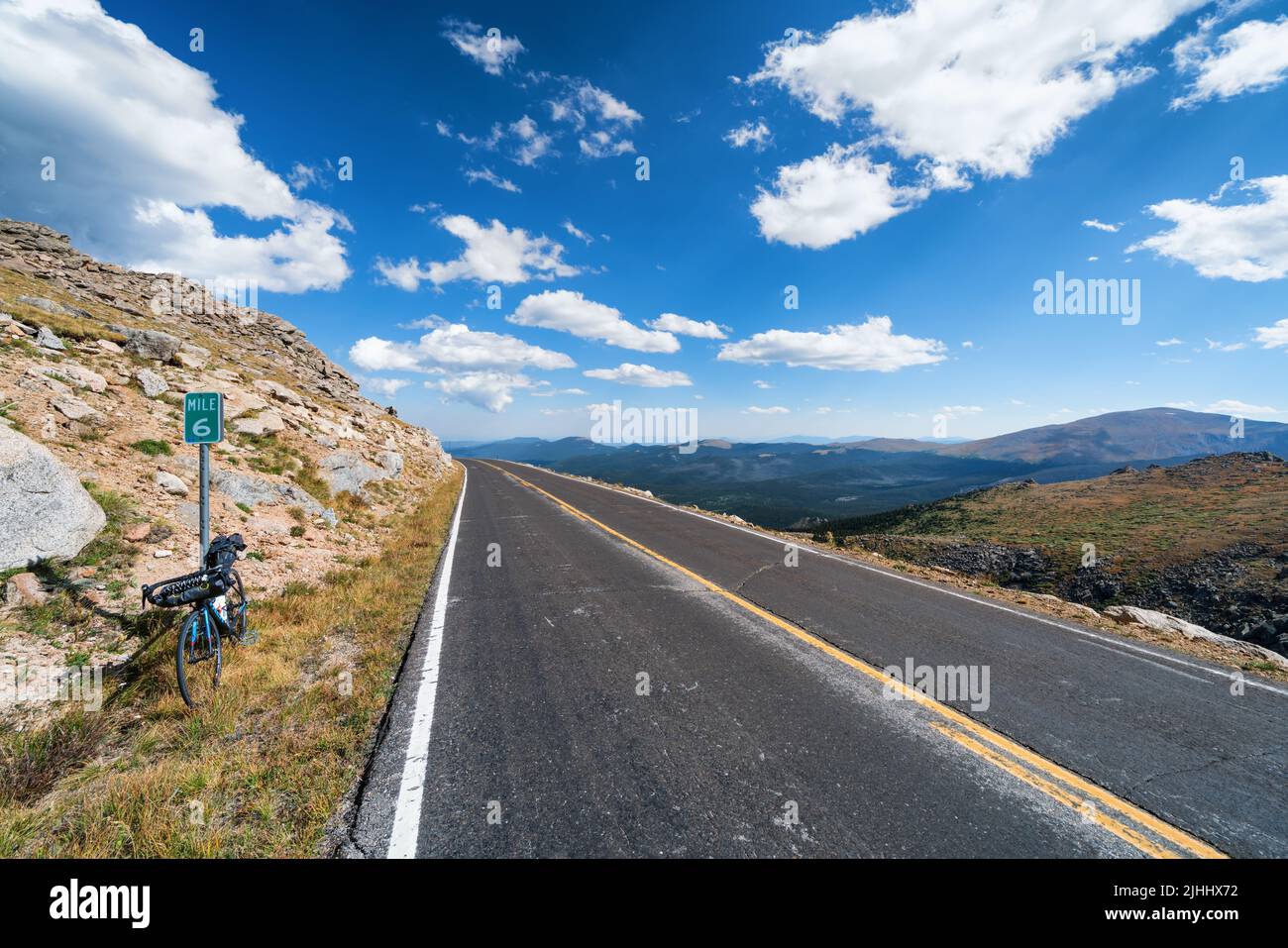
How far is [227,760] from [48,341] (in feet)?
53.0

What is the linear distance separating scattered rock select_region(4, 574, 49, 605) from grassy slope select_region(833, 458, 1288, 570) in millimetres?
38009

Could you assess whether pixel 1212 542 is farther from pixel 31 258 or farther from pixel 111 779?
pixel 31 258

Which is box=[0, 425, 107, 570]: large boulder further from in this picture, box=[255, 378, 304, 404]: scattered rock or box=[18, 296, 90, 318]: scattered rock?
box=[18, 296, 90, 318]: scattered rock

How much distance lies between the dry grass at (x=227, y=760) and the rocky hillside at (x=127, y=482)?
5.15 feet

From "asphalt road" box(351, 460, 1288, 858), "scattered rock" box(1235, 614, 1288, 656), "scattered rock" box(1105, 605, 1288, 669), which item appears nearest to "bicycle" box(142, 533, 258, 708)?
"asphalt road" box(351, 460, 1288, 858)

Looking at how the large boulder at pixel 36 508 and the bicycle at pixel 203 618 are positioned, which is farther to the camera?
the large boulder at pixel 36 508

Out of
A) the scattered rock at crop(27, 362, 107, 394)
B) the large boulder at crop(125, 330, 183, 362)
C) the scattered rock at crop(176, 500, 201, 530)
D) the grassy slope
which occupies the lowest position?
the grassy slope

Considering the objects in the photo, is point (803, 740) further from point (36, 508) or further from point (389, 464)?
point (389, 464)

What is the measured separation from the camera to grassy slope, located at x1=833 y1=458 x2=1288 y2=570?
24.9m

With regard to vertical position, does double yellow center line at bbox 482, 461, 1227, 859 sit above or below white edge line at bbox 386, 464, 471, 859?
below

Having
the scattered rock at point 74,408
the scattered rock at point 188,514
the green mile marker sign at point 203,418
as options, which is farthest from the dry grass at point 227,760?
the scattered rock at point 74,408

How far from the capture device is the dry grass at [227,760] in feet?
9.95

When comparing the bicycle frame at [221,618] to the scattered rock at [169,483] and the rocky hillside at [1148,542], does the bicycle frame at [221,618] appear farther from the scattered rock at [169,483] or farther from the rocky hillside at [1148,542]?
the rocky hillside at [1148,542]
